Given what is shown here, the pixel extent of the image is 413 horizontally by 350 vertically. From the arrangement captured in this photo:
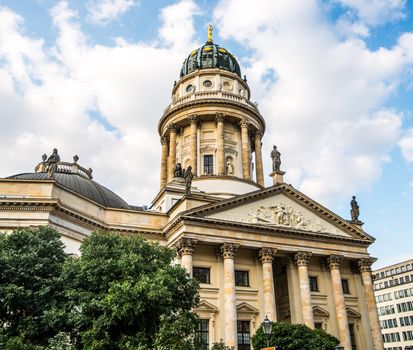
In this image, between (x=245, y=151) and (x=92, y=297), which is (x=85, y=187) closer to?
(x=245, y=151)

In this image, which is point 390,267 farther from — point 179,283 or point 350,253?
point 179,283

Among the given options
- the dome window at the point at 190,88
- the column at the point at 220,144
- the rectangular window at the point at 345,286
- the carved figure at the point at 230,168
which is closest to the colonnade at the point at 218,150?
the column at the point at 220,144

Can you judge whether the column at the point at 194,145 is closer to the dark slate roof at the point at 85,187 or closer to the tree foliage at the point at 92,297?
the dark slate roof at the point at 85,187

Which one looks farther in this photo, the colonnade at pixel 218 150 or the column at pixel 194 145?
the colonnade at pixel 218 150

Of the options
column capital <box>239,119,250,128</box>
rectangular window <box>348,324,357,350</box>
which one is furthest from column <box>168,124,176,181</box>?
rectangular window <box>348,324,357,350</box>

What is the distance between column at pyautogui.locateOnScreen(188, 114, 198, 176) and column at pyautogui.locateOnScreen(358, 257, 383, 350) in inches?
683

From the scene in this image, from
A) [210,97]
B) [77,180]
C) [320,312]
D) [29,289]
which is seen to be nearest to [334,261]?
[320,312]

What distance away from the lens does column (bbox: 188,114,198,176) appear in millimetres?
42688

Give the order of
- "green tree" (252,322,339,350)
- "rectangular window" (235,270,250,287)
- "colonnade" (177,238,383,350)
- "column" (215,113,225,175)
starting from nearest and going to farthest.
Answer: "green tree" (252,322,339,350)
"colonnade" (177,238,383,350)
"rectangular window" (235,270,250,287)
"column" (215,113,225,175)

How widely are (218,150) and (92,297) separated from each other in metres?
26.4

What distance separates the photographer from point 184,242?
98.5ft

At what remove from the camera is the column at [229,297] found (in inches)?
1120

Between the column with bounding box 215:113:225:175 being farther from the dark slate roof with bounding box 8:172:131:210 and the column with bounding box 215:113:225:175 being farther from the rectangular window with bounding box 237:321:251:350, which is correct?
the rectangular window with bounding box 237:321:251:350

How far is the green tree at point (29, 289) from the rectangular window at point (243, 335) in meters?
15.4
